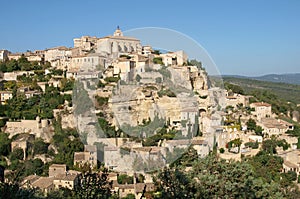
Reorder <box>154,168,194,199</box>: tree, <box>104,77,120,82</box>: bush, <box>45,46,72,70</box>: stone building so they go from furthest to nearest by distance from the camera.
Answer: <box>45,46,72,70</box>: stone building, <box>104,77,120,82</box>: bush, <box>154,168,194,199</box>: tree

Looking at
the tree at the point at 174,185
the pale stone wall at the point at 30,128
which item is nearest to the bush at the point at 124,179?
the pale stone wall at the point at 30,128

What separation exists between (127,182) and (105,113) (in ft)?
13.8

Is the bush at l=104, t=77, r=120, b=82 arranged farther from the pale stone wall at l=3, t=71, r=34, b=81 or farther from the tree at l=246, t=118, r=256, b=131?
the tree at l=246, t=118, r=256, b=131

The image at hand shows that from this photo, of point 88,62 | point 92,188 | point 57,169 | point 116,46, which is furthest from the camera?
point 116,46

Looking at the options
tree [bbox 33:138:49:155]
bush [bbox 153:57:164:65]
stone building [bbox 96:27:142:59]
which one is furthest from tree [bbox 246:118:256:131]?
tree [bbox 33:138:49:155]

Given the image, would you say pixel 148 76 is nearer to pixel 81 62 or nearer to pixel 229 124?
pixel 229 124

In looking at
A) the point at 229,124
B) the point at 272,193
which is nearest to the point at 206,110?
the point at 229,124

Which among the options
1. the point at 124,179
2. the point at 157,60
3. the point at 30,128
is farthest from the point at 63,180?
the point at 157,60

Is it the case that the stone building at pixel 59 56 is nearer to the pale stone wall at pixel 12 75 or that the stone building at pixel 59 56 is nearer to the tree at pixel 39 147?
the pale stone wall at pixel 12 75

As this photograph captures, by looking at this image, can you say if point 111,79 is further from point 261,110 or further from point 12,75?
point 261,110

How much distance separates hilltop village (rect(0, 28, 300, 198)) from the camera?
13.1 meters

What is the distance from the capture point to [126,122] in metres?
15.2

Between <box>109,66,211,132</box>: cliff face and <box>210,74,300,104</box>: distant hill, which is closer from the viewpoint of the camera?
<box>109,66,211,132</box>: cliff face

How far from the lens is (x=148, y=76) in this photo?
1606 centimetres
